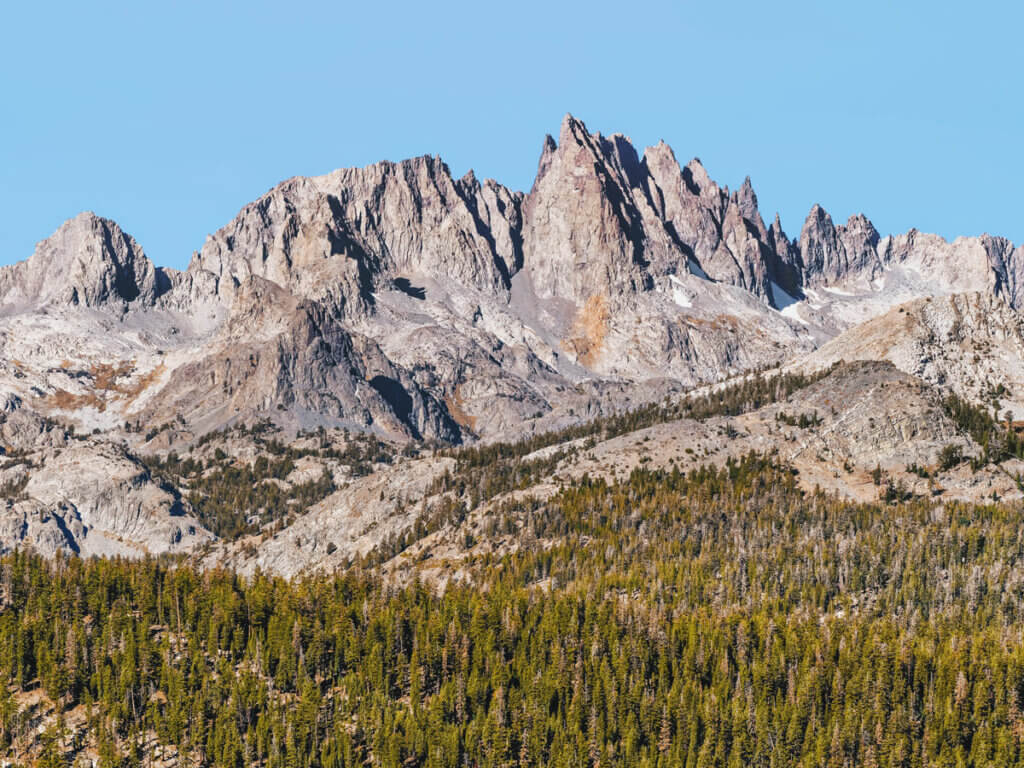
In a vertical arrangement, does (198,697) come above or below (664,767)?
above

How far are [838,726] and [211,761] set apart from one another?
283 feet

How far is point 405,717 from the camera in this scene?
200 m

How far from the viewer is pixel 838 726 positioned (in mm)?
197500

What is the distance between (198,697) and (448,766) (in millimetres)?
37375

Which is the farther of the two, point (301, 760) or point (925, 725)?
point (925, 725)

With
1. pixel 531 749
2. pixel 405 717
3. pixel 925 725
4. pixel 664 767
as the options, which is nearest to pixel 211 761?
pixel 405 717

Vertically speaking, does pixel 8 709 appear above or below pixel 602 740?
above

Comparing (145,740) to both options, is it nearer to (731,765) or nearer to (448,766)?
(448,766)

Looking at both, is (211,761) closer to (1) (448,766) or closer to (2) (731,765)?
(1) (448,766)

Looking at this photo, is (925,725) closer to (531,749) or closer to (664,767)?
(664,767)

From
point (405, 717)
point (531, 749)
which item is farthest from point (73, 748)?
point (531, 749)

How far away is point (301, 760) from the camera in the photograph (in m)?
188

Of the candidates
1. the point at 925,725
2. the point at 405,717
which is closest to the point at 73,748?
the point at 405,717

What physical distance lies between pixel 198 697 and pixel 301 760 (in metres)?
20.2
